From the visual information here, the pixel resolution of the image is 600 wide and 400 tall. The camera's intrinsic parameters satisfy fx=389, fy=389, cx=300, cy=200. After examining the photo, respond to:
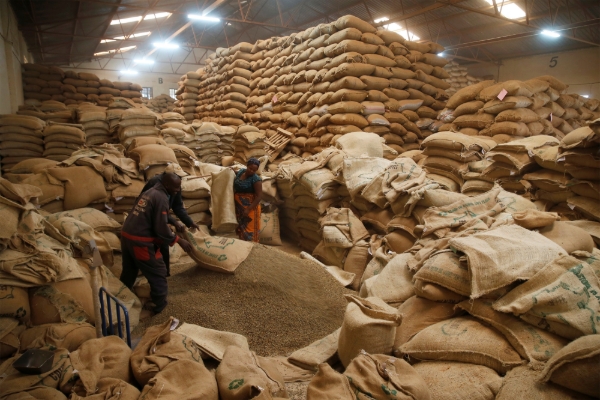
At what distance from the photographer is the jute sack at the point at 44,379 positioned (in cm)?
151

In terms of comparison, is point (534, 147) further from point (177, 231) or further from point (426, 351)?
point (177, 231)

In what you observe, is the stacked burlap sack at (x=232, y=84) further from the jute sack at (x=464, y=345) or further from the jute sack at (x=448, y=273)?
the jute sack at (x=464, y=345)

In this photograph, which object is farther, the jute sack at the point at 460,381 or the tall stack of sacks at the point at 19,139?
the tall stack of sacks at the point at 19,139

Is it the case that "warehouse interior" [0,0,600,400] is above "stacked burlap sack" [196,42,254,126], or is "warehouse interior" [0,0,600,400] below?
below

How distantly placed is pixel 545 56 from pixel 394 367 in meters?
14.6

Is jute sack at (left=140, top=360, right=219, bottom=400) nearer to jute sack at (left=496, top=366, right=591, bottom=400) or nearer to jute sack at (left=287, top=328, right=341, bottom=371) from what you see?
jute sack at (left=287, top=328, right=341, bottom=371)

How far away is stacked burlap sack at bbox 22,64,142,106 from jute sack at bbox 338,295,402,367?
10490mm

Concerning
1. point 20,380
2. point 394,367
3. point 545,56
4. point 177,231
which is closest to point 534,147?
point 394,367

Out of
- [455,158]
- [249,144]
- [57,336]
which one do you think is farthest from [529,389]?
[249,144]

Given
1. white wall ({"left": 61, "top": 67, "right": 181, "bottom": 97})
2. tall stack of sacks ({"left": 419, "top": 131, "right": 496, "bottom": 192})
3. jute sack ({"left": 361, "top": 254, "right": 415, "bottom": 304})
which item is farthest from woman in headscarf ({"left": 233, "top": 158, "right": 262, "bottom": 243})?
white wall ({"left": 61, "top": 67, "right": 181, "bottom": 97})

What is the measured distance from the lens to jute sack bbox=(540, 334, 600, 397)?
139 centimetres

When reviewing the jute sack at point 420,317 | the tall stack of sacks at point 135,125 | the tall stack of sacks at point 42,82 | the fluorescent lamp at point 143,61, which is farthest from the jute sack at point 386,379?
the fluorescent lamp at point 143,61

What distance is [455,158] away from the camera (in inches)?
169

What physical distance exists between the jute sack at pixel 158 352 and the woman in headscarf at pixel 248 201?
273cm
